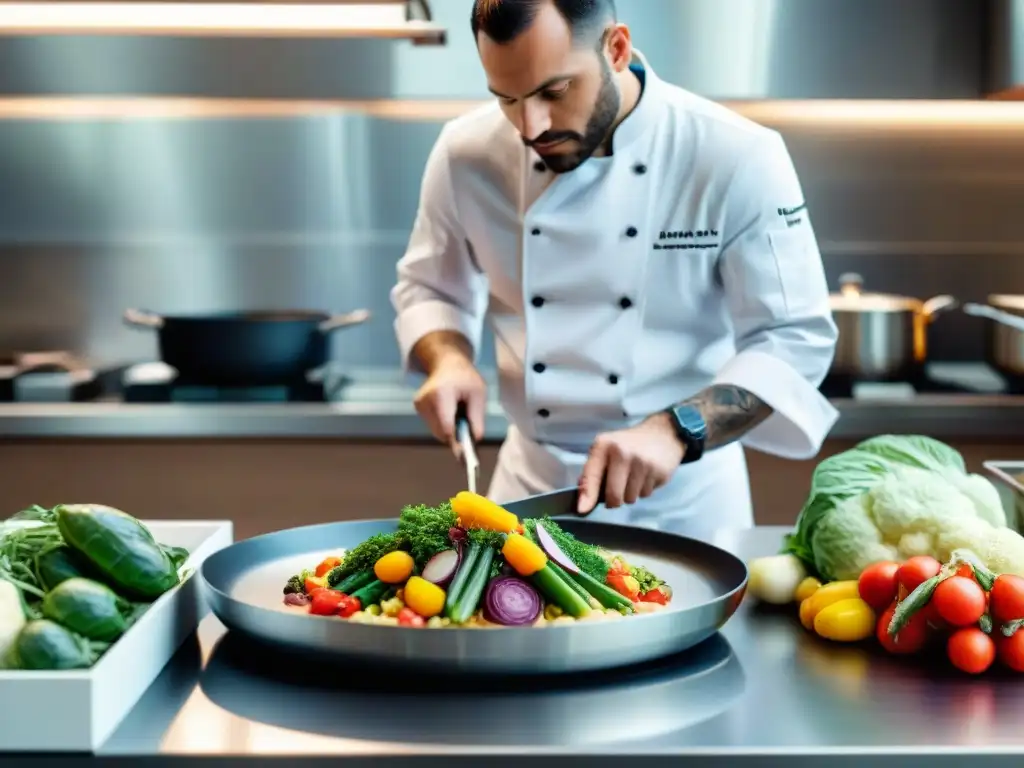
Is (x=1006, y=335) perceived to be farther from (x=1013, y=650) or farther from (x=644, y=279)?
(x=1013, y=650)

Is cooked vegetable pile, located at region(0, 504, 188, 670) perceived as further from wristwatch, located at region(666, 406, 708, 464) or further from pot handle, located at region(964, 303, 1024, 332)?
pot handle, located at region(964, 303, 1024, 332)

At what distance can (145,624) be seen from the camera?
118 cm

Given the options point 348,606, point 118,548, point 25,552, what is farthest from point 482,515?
point 25,552

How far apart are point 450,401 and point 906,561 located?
780 mm

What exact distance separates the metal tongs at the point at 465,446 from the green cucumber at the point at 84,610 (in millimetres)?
549

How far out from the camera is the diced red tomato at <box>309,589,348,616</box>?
1235 mm

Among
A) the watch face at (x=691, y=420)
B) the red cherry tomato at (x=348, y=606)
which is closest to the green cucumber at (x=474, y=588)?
the red cherry tomato at (x=348, y=606)

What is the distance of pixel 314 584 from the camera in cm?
132

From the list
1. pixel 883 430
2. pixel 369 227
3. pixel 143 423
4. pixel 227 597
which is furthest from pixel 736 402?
pixel 369 227

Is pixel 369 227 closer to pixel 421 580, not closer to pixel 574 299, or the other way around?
pixel 574 299

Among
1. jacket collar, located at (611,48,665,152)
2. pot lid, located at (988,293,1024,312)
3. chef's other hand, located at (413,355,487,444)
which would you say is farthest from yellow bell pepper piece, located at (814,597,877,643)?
pot lid, located at (988,293,1024,312)

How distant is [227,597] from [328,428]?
5.93 ft

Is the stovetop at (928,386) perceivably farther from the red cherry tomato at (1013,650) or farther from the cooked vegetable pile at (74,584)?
the cooked vegetable pile at (74,584)

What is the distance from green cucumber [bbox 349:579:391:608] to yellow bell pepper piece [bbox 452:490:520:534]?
0.10m
